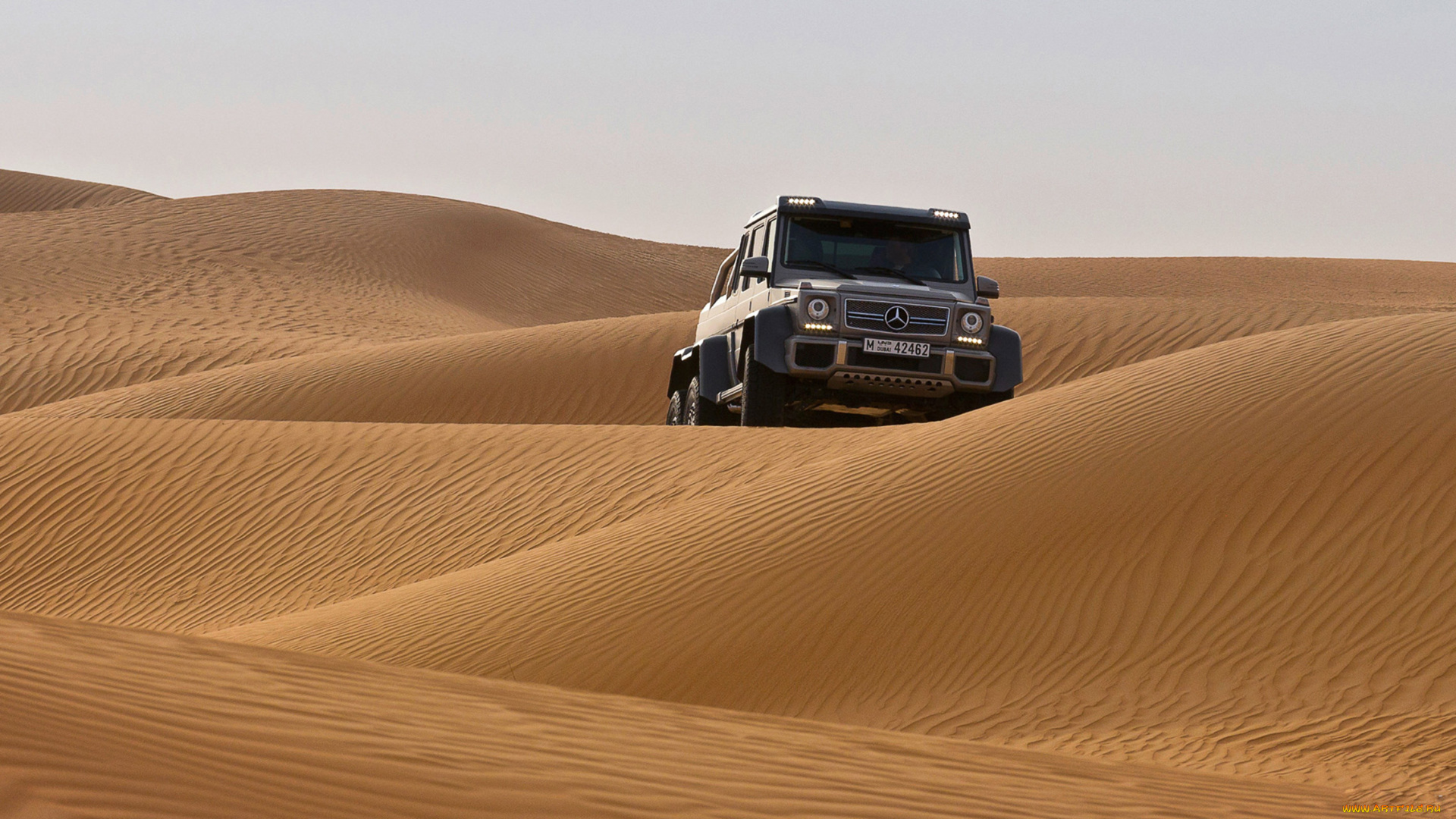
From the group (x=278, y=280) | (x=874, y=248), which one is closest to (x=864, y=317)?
(x=874, y=248)

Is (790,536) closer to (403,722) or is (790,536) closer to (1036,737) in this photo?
(1036,737)

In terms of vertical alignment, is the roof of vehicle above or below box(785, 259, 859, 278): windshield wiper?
above

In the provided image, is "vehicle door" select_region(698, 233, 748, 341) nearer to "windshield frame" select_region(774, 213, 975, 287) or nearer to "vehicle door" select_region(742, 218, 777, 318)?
"vehicle door" select_region(742, 218, 777, 318)

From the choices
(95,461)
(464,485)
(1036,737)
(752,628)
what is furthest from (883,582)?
(95,461)

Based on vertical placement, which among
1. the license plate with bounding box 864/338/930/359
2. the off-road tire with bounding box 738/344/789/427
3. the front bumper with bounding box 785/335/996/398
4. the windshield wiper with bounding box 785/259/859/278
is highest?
the windshield wiper with bounding box 785/259/859/278

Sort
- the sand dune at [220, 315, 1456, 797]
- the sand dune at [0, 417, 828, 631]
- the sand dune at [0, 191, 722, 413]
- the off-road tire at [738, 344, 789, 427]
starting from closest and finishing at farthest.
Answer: the sand dune at [220, 315, 1456, 797]
the sand dune at [0, 417, 828, 631]
the off-road tire at [738, 344, 789, 427]
the sand dune at [0, 191, 722, 413]

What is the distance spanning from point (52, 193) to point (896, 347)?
206ft

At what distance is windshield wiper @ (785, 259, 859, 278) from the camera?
12.1 metres

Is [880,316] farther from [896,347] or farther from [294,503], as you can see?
[294,503]

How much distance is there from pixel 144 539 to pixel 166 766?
31.7ft

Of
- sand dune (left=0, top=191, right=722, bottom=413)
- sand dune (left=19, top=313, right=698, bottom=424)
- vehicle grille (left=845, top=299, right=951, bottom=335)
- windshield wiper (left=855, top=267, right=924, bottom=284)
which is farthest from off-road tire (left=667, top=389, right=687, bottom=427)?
sand dune (left=0, top=191, right=722, bottom=413)

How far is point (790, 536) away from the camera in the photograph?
9.30 m

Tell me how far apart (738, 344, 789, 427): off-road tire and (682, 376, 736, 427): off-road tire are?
134 cm

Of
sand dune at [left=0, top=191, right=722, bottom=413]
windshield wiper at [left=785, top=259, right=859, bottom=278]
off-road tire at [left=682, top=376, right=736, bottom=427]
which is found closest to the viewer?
windshield wiper at [left=785, top=259, right=859, bottom=278]
